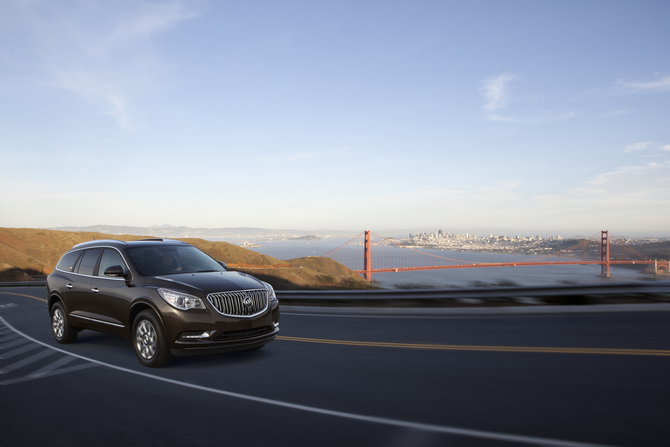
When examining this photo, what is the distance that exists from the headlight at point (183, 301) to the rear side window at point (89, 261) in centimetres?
251

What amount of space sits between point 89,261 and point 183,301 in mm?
2990

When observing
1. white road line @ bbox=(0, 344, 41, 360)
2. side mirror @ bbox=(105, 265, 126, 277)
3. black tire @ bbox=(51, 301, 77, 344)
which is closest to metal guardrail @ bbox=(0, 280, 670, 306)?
black tire @ bbox=(51, 301, 77, 344)

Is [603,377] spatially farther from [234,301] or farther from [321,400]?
[234,301]

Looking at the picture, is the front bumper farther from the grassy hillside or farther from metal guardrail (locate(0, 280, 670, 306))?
the grassy hillside

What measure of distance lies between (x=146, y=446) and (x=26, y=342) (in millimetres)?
6998

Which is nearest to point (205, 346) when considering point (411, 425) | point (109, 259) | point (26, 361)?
point (109, 259)

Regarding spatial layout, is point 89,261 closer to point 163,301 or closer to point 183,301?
point 163,301

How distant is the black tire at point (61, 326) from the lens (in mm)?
8099

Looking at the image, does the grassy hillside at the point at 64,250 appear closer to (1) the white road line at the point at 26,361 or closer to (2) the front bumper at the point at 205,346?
(1) the white road line at the point at 26,361

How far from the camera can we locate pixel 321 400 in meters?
4.65

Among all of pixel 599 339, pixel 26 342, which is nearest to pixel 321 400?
pixel 599 339

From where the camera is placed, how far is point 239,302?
6.27m

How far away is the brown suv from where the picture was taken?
6004mm

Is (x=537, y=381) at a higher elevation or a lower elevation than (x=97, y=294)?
lower
